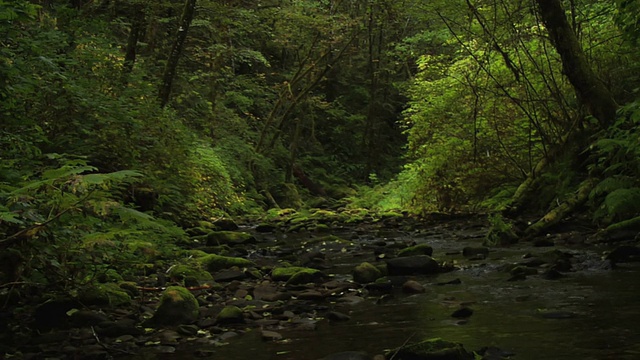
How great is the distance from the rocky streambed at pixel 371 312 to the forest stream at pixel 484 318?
15mm

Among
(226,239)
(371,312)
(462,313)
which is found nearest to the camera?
(462,313)

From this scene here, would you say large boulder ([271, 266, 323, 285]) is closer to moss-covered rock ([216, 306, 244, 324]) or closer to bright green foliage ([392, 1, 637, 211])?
moss-covered rock ([216, 306, 244, 324])

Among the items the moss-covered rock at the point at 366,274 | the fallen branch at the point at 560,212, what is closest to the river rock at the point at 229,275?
the moss-covered rock at the point at 366,274

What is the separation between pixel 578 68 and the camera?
34.3 ft

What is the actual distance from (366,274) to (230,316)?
2497mm

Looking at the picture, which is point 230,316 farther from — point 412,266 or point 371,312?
point 412,266

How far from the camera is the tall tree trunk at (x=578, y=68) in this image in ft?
34.2

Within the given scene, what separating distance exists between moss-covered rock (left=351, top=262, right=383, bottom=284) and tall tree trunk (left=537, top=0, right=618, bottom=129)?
5.66 m

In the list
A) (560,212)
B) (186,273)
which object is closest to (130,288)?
(186,273)

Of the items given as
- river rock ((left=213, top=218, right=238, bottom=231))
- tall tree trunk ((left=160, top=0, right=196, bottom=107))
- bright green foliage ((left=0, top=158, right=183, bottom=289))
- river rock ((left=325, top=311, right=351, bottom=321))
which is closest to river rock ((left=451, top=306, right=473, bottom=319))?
river rock ((left=325, top=311, right=351, bottom=321))

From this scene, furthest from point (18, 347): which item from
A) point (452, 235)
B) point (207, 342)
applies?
point (452, 235)

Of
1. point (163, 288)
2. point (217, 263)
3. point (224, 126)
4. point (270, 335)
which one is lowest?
point (217, 263)

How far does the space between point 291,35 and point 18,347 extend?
20.5 m

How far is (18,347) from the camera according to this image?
473 cm
